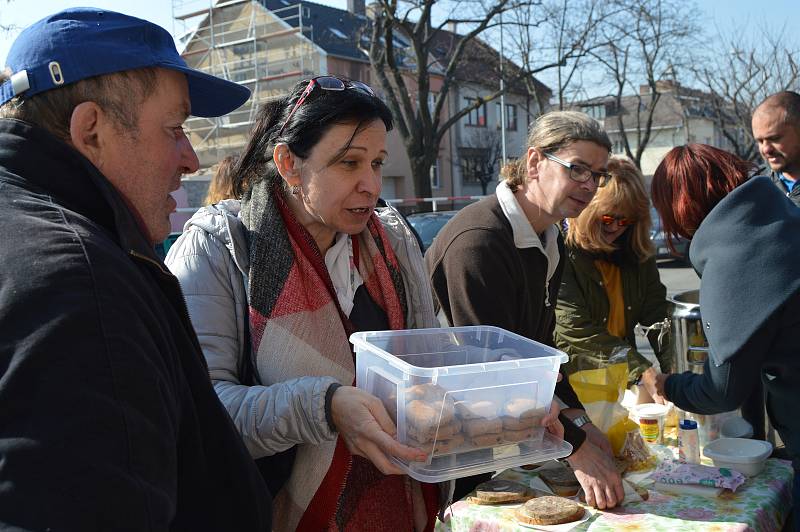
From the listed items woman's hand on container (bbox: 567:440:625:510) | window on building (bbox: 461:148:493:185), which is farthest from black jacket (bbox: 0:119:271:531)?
window on building (bbox: 461:148:493:185)

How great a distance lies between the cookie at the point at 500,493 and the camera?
2234 mm

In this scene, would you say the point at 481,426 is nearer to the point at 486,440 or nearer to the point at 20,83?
the point at 486,440

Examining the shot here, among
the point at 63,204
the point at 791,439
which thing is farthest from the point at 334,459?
the point at 791,439

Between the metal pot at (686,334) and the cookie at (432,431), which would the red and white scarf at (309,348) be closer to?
the cookie at (432,431)

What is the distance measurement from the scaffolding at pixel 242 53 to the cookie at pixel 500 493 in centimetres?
2954

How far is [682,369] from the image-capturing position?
3268 millimetres

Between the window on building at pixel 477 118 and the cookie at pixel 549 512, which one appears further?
the window on building at pixel 477 118

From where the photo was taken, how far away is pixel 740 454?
8.00 ft

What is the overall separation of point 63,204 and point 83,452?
378mm

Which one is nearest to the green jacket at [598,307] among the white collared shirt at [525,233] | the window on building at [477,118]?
the white collared shirt at [525,233]

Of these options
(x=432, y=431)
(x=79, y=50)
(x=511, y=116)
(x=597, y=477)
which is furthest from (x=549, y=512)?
(x=511, y=116)

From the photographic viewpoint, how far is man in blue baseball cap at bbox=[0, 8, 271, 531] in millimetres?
818

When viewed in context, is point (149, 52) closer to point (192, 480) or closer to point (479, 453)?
point (192, 480)

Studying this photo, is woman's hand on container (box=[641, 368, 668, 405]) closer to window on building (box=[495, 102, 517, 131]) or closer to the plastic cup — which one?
the plastic cup
